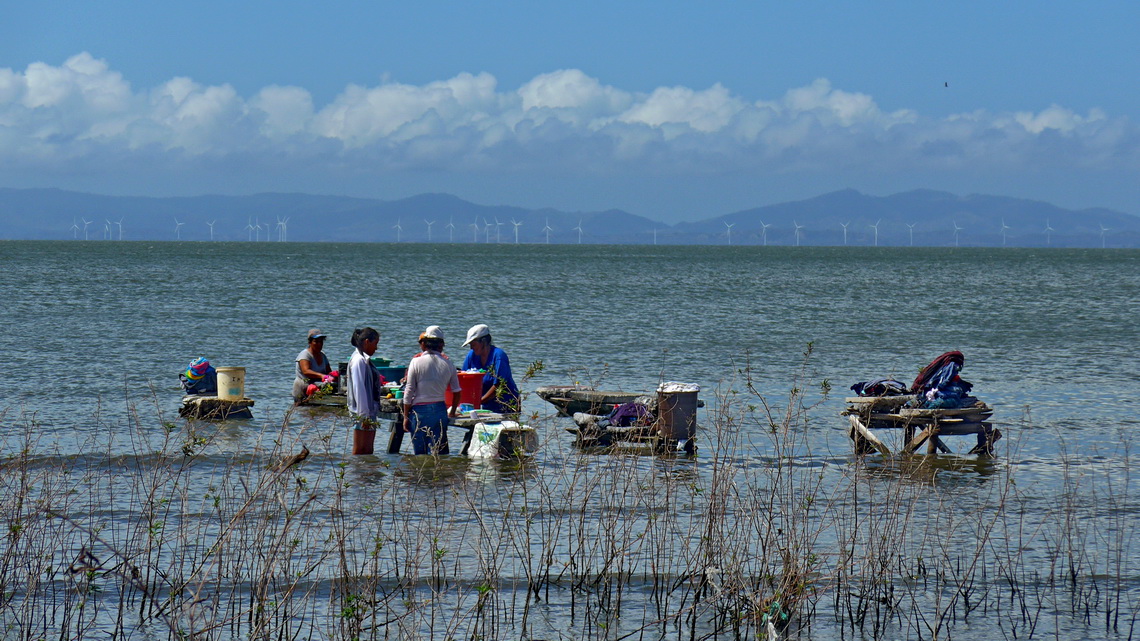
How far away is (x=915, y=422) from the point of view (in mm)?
13984

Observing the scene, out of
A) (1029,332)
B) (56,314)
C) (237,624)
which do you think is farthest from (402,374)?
(56,314)

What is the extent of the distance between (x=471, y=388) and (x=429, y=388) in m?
1.74

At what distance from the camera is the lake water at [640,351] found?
12.8 meters

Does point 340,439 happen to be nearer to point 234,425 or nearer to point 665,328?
point 234,425

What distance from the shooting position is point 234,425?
16781mm

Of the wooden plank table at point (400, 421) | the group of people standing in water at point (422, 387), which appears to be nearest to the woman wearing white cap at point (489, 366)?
the group of people standing in water at point (422, 387)

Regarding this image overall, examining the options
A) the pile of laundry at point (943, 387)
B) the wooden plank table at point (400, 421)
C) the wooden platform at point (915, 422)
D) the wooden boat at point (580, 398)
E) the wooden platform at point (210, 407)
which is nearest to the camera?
the wooden plank table at point (400, 421)

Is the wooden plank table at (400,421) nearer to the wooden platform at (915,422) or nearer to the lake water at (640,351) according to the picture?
the lake water at (640,351)

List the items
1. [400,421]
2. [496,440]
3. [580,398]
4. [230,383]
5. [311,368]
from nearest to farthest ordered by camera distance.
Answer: [496,440], [400,421], [230,383], [311,368], [580,398]

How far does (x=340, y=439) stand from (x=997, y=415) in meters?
10.5

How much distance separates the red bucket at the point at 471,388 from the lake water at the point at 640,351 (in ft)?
3.48

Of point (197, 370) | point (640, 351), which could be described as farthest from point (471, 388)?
point (640, 351)

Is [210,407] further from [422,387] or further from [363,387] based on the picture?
[422,387]

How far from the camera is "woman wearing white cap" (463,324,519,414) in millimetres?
13656
